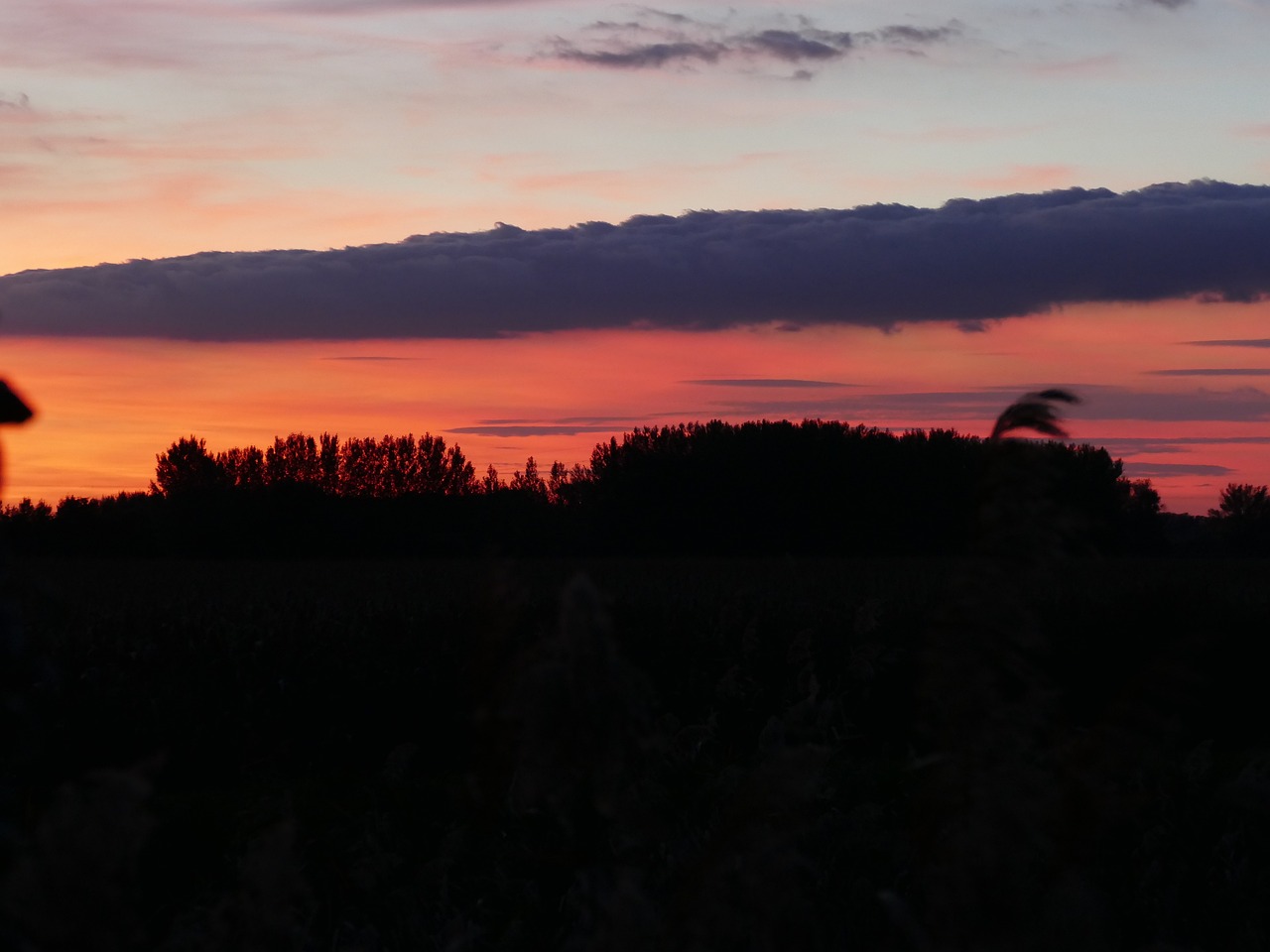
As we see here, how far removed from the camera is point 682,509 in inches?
2270

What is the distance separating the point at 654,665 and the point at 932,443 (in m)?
49.1

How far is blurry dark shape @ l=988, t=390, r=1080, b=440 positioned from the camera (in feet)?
6.00

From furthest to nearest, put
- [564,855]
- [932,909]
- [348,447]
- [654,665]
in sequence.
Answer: [348,447]
[654,665]
[564,855]
[932,909]

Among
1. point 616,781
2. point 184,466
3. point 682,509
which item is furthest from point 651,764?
point 184,466

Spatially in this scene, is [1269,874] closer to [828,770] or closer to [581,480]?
[828,770]

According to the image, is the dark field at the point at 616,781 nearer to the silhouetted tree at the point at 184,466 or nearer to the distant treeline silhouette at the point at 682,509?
the distant treeline silhouette at the point at 682,509

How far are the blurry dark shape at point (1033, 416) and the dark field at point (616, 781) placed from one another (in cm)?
21

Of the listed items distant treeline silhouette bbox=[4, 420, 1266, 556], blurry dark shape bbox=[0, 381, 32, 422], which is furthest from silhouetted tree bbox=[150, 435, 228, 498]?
blurry dark shape bbox=[0, 381, 32, 422]

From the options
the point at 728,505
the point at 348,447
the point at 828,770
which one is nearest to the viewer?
the point at 828,770

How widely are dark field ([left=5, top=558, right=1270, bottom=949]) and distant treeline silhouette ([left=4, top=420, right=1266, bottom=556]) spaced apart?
2999 cm

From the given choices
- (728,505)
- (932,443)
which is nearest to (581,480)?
(728,505)

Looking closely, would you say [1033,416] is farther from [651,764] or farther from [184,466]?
[184,466]

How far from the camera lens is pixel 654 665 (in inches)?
527

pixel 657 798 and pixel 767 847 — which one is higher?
pixel 767 847
